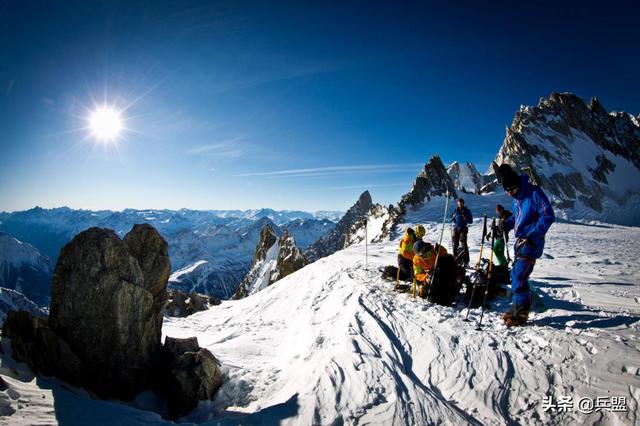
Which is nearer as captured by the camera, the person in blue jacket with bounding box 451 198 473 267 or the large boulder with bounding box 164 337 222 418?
the large boulder with bounding box 164 337 222 418

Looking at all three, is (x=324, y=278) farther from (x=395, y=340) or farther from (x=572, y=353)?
(x=572, y=353)

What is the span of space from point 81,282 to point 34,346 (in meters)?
1.63

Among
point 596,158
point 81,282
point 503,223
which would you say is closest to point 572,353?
point 503,223

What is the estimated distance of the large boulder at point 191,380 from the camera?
692 centimetres

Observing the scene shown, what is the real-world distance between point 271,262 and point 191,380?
3294 inches

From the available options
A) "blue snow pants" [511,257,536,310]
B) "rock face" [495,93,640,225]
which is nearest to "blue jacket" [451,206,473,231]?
"blue snow pants" [511,257,536,310]

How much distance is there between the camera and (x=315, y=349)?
8.13m

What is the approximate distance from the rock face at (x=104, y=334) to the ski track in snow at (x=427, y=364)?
0.85 meters

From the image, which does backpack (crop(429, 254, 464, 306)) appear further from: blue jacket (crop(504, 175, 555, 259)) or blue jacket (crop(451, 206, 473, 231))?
blue jacket (crop(451, 206, 473, 231))

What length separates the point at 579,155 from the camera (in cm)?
6238

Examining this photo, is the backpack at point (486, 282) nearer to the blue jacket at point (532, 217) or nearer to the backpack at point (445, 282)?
the backpack at point (445, 282)

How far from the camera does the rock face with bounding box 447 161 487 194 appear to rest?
109 m

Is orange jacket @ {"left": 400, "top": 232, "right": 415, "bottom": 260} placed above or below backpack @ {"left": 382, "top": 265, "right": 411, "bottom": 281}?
above

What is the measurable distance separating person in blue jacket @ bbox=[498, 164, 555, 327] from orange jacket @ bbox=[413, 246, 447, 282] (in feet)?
8.61
